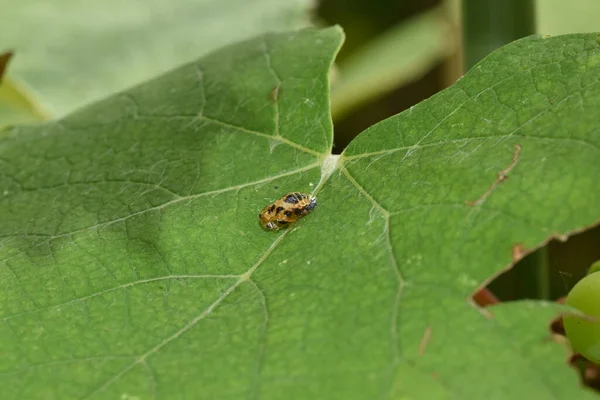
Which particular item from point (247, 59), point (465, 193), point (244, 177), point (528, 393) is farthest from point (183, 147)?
point (528, 393)

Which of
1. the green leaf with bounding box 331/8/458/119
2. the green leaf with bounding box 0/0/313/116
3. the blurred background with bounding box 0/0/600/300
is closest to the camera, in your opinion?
the blurred background with bounding box 0/0/600/300

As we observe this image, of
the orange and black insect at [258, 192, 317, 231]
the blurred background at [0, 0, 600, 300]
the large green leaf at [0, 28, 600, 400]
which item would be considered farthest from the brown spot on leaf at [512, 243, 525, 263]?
the blurred background at [0, 0, 600, 300]

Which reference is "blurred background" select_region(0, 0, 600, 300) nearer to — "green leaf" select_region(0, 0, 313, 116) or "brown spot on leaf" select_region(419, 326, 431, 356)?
"green leaf" select_region(0, 0, 313, 116)

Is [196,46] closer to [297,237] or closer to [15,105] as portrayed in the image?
[15,105]

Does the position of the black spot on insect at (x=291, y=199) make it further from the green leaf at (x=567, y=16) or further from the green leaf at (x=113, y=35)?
the green leaf at (x=567, y=16)

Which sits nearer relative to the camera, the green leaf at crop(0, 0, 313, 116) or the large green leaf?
the large green leaf

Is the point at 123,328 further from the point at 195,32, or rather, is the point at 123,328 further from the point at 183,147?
the point at 195,32
